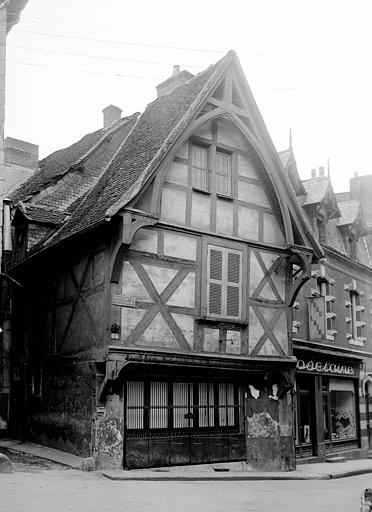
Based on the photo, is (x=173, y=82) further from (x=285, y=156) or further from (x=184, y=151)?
(x=184, y=151)

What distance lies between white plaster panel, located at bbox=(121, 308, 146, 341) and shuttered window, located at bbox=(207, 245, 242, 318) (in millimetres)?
1968

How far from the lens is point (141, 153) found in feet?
54.6

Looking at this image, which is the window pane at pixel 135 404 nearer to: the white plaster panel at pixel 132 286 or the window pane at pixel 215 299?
the white plaster panel at pixel 132 286

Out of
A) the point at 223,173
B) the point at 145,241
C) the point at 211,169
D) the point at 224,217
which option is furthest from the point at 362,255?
the point at 145,241

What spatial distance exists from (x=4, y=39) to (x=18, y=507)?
9464 millimetres

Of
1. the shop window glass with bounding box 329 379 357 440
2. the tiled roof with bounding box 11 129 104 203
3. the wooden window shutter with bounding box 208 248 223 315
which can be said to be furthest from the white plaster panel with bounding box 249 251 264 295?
the shop window glass with bounding box 329 379 357 440

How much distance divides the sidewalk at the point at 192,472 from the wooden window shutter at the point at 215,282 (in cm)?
366

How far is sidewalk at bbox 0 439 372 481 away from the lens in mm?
14094

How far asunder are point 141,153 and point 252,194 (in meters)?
3.16

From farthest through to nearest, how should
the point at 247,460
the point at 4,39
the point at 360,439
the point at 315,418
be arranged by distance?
→ the point at 360,439, the point at 315,418, the point at 247,460, the point at 4,39

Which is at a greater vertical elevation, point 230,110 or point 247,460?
point 230,110

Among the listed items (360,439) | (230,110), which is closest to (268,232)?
(230,110)

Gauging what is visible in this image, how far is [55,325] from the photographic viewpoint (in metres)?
17.0

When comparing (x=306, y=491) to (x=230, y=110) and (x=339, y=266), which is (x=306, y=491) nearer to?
(x=230, y=110)
